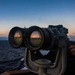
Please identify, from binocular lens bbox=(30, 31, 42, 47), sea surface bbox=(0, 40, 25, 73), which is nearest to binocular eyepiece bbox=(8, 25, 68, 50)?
binocular lens bbox=(30, 31, 42, 47)

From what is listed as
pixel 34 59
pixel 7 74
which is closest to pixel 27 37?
pixel 34 59

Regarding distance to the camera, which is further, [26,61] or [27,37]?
[26,61]

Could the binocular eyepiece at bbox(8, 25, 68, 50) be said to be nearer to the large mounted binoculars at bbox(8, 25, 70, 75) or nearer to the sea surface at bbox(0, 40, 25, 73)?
the large mounted binoculars at bbox(8, 25, 70, 75)

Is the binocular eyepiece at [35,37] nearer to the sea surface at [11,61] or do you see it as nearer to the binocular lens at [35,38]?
the binocular lens at [35,38]

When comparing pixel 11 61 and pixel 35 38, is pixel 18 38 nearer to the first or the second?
pixel 35 38

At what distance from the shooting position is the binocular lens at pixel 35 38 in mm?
1979

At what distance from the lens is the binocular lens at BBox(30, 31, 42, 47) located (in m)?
1.98

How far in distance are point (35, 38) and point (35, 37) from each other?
Answer: 0.01 meters

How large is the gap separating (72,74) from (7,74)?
1090mm

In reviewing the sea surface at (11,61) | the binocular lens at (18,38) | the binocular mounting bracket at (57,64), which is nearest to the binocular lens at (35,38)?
the binocular lens at (18,38)

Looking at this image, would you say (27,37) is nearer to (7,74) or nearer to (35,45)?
(35,45)

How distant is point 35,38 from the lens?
6.55ft

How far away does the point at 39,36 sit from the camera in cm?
198

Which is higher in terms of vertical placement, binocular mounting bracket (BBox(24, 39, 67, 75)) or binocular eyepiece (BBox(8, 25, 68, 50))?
binocular eyepiece (BBox(8, 25, 68, 50))
